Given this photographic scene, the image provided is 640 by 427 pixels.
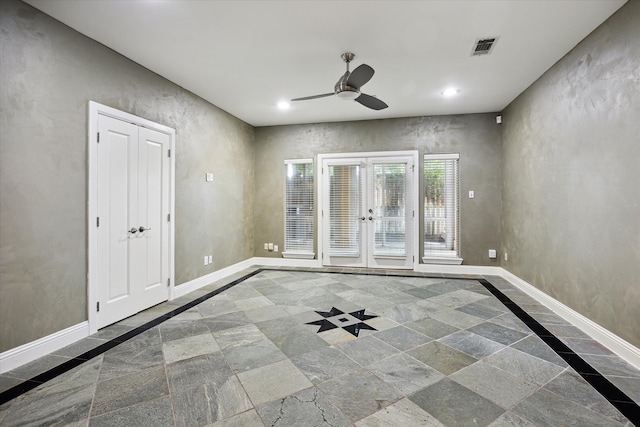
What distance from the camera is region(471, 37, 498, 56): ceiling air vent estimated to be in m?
2.91

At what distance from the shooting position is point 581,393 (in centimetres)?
193

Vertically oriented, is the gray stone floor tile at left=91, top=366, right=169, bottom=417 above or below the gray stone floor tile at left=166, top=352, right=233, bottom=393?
below

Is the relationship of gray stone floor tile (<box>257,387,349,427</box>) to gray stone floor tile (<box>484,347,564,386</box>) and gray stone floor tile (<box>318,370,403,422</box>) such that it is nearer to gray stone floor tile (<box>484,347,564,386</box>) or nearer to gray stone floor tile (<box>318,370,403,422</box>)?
gray stone floor tile (<box>318,370,403,422</box>)

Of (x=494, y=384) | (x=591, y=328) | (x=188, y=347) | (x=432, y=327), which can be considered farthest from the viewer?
(x=432, y=327)

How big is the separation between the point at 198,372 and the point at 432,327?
7.17ft

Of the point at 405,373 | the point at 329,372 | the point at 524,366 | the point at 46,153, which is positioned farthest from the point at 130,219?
the point at 524,366

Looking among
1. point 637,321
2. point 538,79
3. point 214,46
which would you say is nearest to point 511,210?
point 538,79

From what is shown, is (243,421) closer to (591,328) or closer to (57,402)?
(57,402)

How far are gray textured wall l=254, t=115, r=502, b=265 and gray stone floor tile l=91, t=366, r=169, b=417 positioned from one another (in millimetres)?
3988

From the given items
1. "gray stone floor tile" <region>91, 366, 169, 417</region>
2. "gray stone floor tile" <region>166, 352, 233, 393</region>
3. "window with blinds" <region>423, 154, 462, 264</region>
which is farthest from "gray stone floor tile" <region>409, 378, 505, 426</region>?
"window with blinds" <region>423, 154, 462, 264</region>

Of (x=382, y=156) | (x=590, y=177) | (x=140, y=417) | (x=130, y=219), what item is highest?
(x=382, y=156)

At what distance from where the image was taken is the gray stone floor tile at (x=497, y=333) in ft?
8.92

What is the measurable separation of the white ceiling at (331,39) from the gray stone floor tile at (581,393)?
285cm

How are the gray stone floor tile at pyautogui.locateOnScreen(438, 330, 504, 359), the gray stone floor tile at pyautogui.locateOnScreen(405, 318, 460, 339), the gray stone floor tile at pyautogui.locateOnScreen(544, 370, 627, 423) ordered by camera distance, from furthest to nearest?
the gray stone floor tile at pyautogui.locateOnScreen(405, 318, 460, 339) → the gray stone floor tile at pyautogui.locateOnScreen(438, 330, 504, 359) → the gray stone floor tile at pyautogui.locateOnScreen(544, 370, 627, 423)
